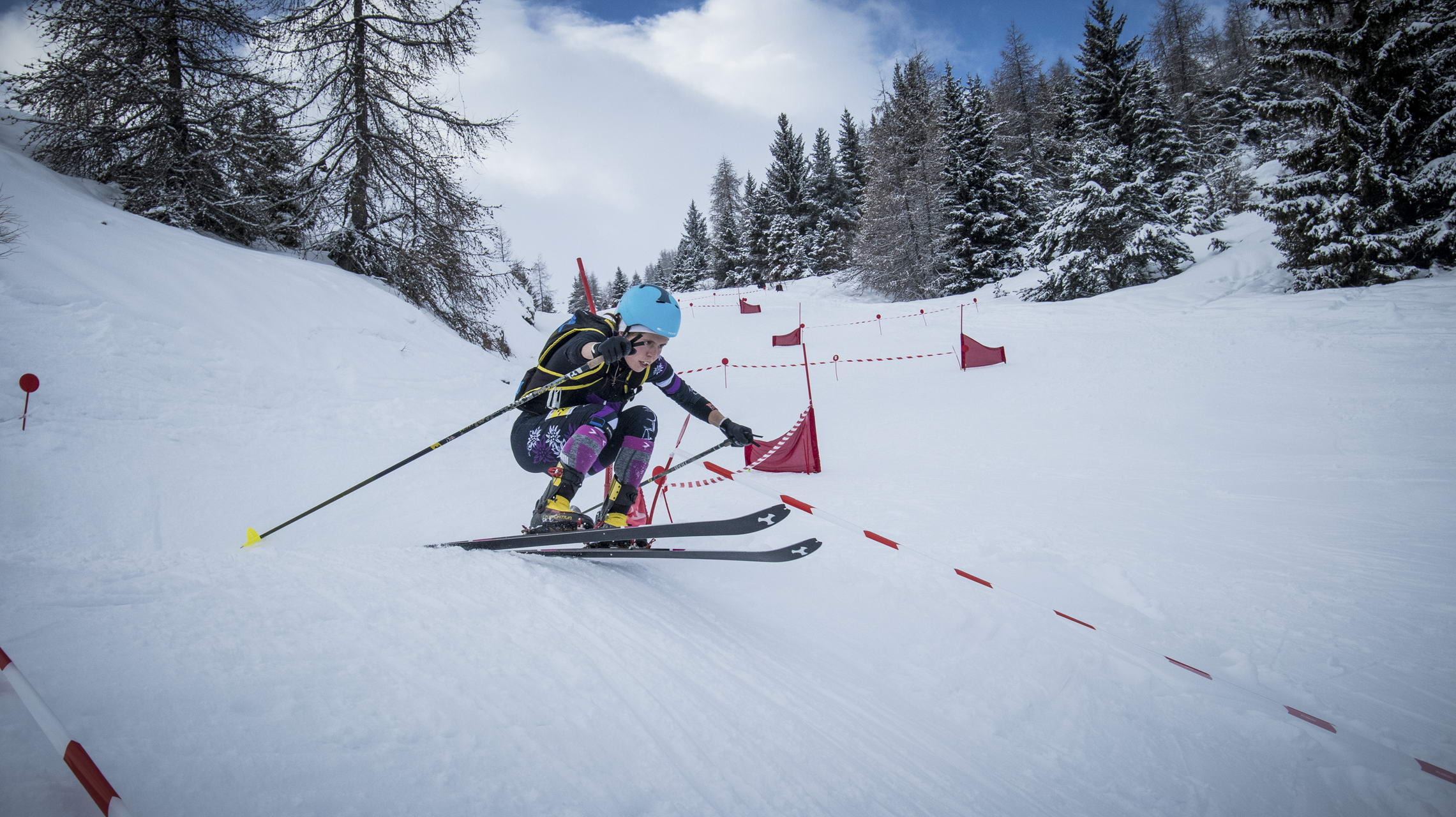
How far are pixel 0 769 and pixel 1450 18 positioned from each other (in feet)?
65.0

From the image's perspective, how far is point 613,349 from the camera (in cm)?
299

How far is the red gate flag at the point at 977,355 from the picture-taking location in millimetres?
11188

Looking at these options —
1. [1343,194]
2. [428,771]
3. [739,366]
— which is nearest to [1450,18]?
[1343,194]

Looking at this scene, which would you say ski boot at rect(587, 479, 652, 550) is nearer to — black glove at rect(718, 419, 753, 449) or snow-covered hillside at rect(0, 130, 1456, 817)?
snow-covered hillside at rect(0, 130, 1456, 817)

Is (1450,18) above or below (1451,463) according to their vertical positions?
above

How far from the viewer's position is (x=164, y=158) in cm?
862

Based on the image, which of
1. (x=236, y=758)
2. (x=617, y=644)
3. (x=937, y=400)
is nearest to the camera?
(x=236, y=758)

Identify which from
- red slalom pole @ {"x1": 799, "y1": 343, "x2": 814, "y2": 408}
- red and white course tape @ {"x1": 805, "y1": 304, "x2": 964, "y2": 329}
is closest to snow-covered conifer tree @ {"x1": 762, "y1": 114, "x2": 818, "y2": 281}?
red and white course tape @ {"x1": 805, "y1": 304, "x2": 964, "y2": 329}

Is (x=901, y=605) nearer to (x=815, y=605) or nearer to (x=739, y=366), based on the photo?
(x=815, y=605)

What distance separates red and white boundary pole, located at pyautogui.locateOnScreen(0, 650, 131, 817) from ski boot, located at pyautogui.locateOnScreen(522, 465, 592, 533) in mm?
1997

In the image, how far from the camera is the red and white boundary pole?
95 cm

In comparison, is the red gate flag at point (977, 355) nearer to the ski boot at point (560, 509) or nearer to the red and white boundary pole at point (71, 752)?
the ski boot at point (560, 509)

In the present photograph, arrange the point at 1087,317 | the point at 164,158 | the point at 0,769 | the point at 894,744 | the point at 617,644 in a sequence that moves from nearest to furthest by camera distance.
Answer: the point at 0,769 < the point at 894,744 < the point at 617,644 < the point at 164,158 < the point at 1087,317

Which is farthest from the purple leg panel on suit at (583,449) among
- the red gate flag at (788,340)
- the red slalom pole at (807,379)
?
the red gate flag at (788,340)
